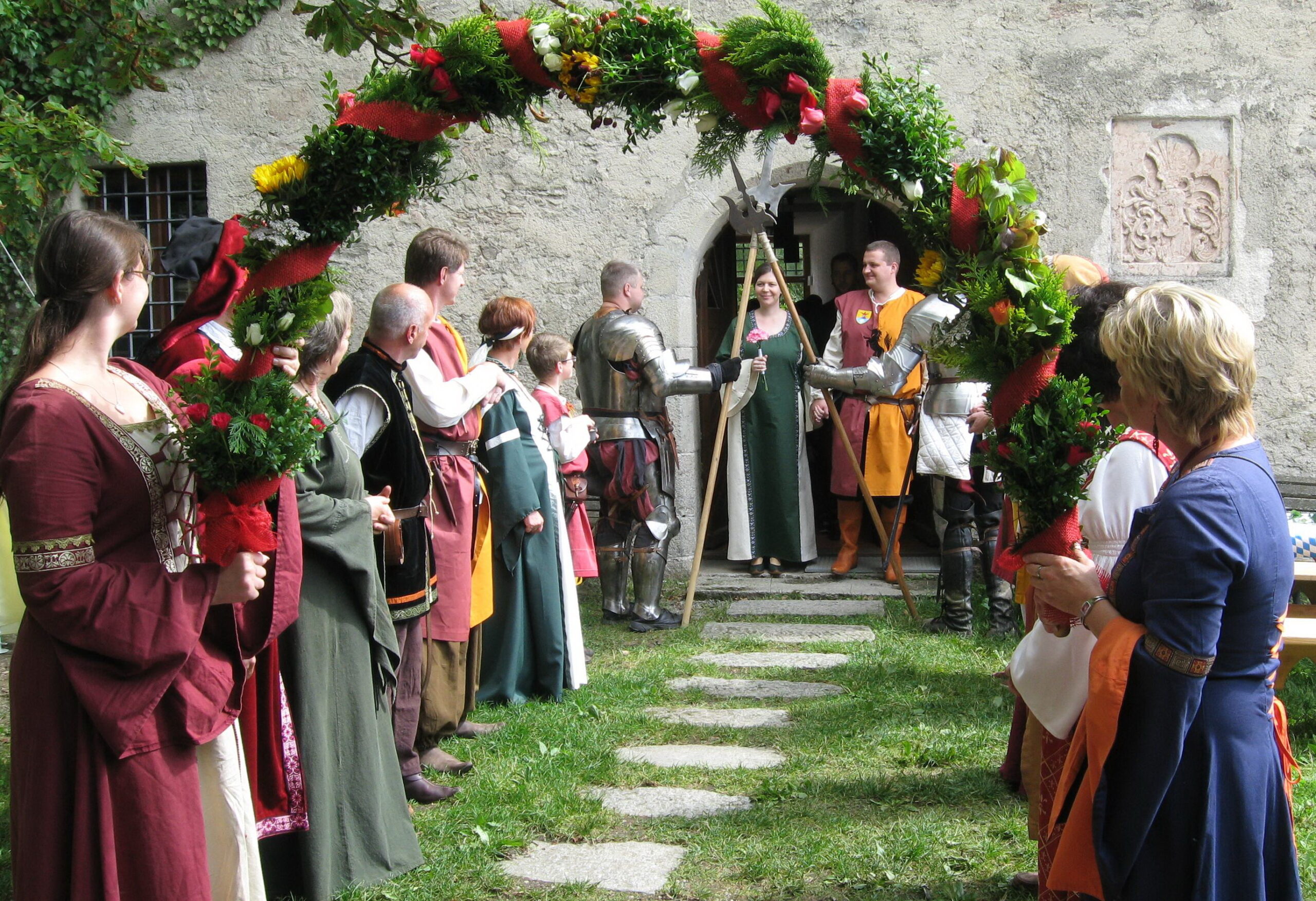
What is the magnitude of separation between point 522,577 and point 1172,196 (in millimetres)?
5232

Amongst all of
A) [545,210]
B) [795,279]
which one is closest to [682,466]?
[545,210]

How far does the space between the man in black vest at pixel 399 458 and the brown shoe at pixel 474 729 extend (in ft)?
2.29

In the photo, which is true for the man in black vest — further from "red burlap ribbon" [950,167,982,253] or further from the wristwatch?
the wristwatch

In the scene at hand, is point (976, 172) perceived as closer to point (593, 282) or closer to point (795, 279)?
point (593, 282)

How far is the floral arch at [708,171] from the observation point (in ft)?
7.79

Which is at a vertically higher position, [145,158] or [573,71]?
[145,158]

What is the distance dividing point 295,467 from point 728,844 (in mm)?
1838

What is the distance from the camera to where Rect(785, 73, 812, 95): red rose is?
8.55ft

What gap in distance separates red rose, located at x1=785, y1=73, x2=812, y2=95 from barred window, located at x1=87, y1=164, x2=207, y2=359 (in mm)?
6821

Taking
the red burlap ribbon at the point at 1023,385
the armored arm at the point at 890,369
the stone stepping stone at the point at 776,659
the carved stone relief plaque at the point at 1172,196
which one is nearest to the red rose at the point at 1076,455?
the red burlap ribbon at the point at 1023,385

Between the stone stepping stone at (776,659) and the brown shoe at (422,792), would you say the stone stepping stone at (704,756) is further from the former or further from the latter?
the stone stepping stone at (776,659)

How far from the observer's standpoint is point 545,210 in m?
8.12

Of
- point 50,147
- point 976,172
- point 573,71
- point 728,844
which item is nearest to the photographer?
point 976,172

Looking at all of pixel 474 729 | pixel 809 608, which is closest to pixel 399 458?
pixel 474 729
